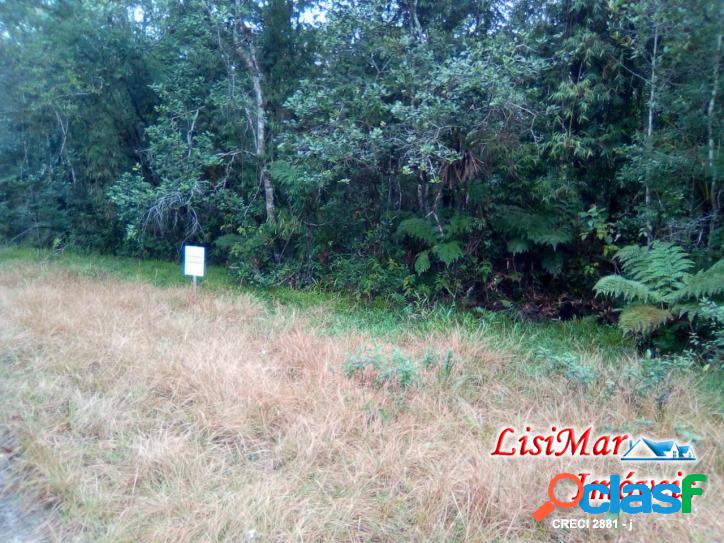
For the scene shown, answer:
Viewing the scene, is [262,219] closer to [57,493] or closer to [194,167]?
[194,167]

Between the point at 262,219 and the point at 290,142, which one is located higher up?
the point at 290,142

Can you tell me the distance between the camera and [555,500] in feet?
10.6

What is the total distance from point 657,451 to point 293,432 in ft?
8.41

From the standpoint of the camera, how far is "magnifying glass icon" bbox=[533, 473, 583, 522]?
3.15 m

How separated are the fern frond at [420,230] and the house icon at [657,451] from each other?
5.35 meters

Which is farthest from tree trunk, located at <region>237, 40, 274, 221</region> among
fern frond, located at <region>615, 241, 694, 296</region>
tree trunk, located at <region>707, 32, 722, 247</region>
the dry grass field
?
tree trunk, located at <region>707, 32, 722, 247</region>

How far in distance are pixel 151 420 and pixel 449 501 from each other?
2435mm

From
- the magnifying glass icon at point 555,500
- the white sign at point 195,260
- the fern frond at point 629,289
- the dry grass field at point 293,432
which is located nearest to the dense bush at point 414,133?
the fern frond at point 629,289

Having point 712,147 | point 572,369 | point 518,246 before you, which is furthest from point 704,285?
point 518,246

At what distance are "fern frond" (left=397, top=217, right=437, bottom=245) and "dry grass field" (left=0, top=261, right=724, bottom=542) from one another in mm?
2648

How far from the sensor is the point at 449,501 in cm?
325

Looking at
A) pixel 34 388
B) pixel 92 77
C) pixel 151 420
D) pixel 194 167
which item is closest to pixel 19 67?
pixel 92 77

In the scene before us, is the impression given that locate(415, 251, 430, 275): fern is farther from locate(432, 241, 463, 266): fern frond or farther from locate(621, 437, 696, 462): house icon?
locate(621, 437, 696, 462): house icon

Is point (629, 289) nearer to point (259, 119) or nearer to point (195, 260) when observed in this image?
point (195, 260)
